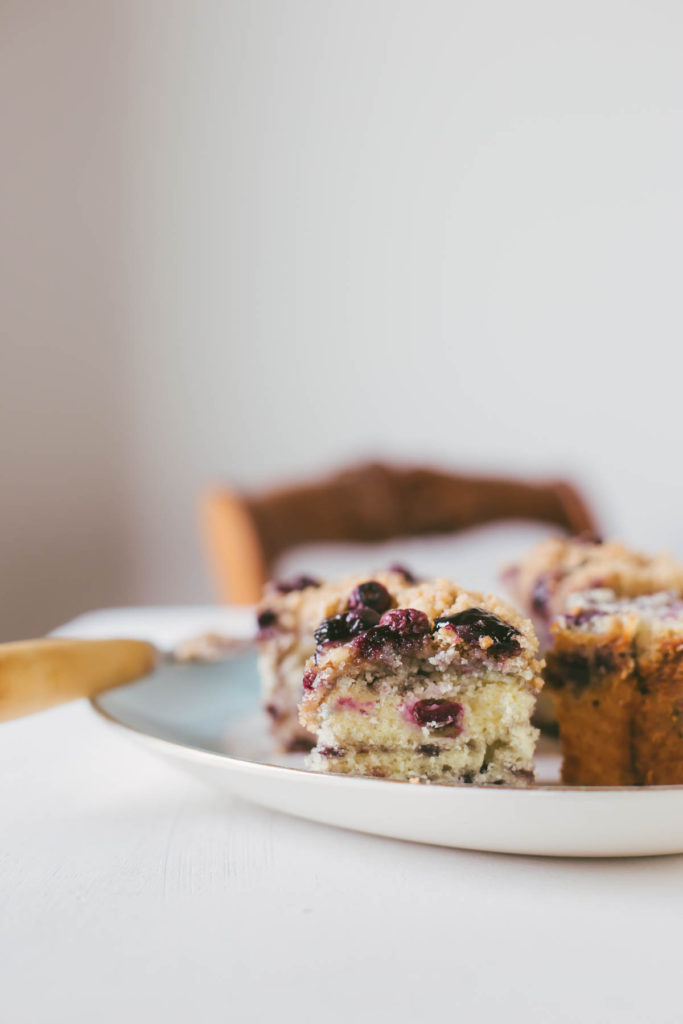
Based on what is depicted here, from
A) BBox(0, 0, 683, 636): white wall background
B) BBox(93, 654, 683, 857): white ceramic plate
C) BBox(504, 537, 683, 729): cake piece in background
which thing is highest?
BBox(0, 0, 683, 636): white wall background

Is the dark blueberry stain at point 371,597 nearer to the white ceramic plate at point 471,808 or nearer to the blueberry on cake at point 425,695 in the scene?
the blueberry on cake at point 425,695

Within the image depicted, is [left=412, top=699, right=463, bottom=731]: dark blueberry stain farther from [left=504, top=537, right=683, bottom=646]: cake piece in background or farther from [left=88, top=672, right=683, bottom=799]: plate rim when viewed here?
[left=504, top=537, right=683, bottom=646]: cake piece in background

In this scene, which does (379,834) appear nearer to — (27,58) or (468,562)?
(468,562)

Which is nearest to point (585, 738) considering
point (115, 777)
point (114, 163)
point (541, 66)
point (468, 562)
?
point (115, 777)

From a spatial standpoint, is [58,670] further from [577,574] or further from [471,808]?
[577,574]

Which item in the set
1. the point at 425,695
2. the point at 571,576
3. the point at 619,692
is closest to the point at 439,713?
the point at 425,695

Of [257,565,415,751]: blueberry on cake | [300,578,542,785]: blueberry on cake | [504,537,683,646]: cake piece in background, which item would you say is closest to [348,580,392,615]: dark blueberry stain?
[300,578,542,785]: blueberry on cake

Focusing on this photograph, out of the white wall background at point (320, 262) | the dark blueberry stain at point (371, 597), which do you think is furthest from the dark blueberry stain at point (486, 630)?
the white wall background at point (320, 262)
